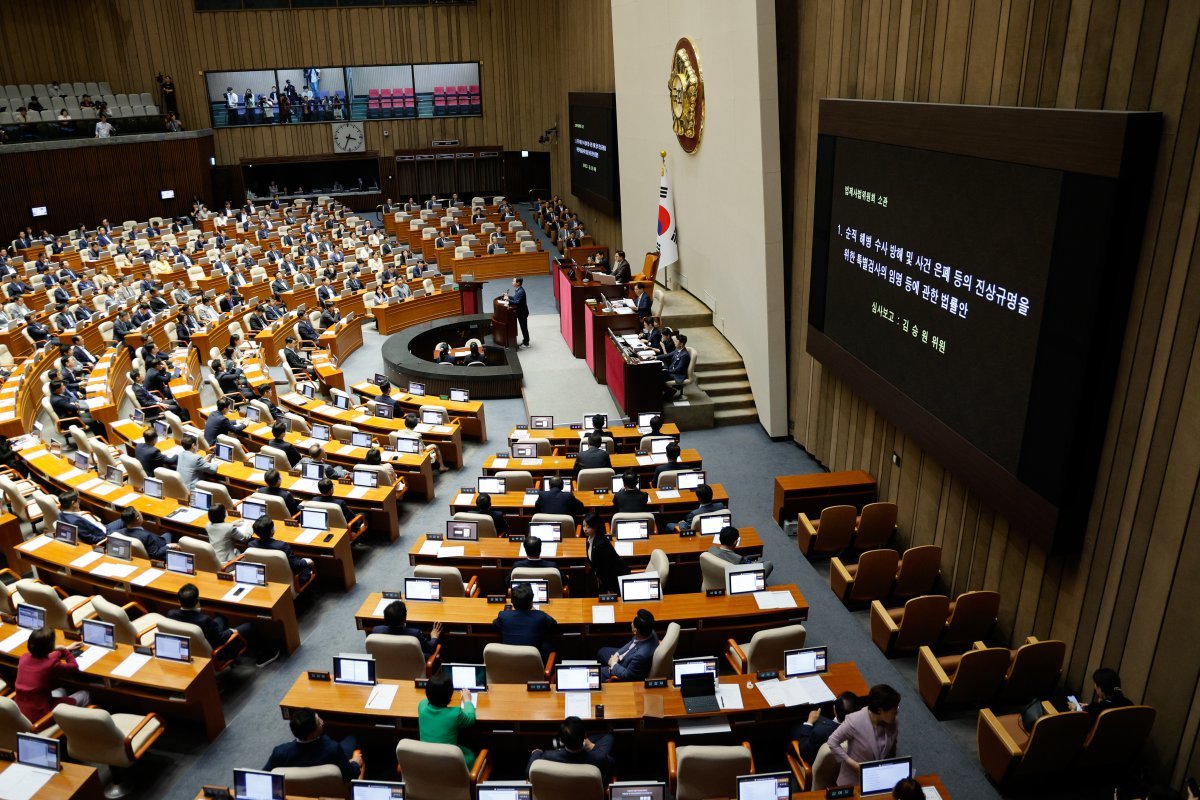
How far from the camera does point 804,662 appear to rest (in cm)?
599

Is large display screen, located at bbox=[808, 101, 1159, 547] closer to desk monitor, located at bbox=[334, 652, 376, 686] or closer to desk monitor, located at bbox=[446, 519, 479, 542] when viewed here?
desk monitor, located at bbox=[446, 519, 479, 542]

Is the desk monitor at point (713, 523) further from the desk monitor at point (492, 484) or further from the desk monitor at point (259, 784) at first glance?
the desk monitor at point (259, 784)

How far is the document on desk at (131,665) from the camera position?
637 cm

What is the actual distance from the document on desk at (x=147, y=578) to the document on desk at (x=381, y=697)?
9.85ft

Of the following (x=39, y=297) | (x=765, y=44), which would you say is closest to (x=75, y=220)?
(x=39, y=297)

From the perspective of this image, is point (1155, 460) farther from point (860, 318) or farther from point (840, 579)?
point (860, 318)

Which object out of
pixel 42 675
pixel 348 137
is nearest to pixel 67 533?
pixel 42 675

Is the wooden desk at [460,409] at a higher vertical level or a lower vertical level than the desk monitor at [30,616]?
lower

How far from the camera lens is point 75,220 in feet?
85.5

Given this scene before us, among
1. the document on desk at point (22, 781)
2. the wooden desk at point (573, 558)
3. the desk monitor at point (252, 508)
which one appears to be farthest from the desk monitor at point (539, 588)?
the document on desk at point (22, 781)

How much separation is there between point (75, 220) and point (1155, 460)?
2897 cm

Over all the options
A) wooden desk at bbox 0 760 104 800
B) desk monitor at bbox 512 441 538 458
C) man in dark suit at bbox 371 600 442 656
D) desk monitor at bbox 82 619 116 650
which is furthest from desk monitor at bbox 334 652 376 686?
desk monitor at bbox 512 441 538 458

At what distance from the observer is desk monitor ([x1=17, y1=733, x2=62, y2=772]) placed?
5.41 m

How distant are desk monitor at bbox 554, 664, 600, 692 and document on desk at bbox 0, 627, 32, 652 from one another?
4.45 m
